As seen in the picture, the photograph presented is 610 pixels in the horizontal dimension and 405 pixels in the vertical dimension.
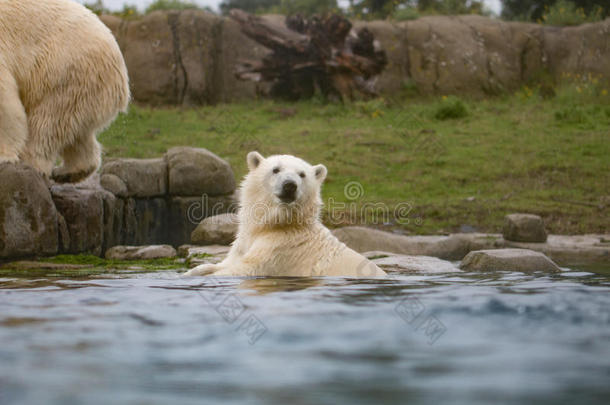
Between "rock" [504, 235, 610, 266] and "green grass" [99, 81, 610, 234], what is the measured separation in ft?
4.57

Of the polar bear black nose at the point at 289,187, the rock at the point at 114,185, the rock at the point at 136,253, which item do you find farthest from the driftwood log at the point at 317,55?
the polar bear black nose at the point at 289,187

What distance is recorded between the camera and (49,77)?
5.64 metres

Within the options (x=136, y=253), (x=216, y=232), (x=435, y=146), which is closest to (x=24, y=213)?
(x=136, y=253)

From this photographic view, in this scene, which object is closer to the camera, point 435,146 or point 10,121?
point 10,121

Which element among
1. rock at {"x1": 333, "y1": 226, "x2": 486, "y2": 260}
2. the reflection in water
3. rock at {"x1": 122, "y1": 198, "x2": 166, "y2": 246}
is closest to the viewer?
the reflection in water

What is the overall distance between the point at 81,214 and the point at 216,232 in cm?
184

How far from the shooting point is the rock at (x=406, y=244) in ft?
24.3

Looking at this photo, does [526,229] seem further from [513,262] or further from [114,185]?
[114,185]

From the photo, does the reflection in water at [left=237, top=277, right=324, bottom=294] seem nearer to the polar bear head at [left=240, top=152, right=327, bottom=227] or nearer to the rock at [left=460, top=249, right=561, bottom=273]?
the polar bear head at [left=240, top=152, right=327, bottom=227]

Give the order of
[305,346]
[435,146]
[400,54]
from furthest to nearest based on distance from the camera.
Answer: [400,54] < [435,146] < [305,346]

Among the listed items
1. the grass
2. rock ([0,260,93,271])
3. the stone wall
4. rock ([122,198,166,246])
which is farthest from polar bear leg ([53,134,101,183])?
rock ([122,198,166,246])

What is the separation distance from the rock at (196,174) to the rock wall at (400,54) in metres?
8.27

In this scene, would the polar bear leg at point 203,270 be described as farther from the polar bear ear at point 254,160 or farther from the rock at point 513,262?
the rock at point 513,262

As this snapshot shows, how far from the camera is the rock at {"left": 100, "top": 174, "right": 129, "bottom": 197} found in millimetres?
8016
